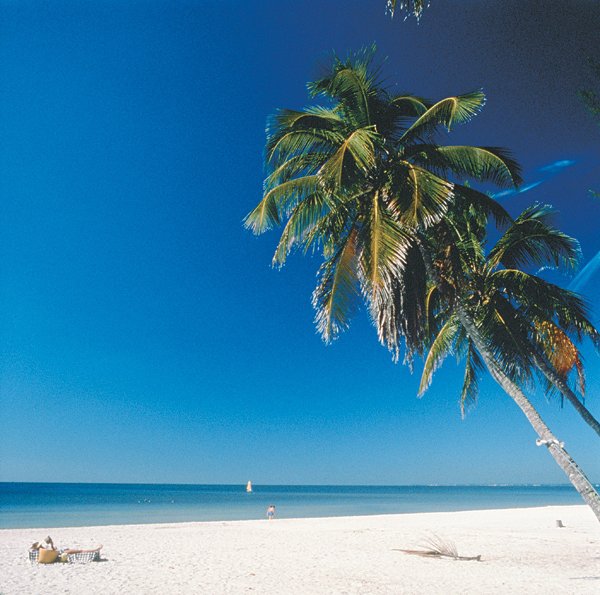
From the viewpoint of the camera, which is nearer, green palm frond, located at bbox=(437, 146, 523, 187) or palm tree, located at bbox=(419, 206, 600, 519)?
green palm frond, located at bbox=(437, 146, 523, 187)

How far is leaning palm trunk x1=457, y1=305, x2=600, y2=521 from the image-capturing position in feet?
22.9

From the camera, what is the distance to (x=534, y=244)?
10.7m

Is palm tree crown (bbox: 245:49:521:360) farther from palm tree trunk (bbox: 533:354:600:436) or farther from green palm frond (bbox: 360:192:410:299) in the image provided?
palm tree trunk (bbox: 533:354:600:436)

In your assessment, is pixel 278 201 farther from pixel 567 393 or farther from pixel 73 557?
pixel 73 557

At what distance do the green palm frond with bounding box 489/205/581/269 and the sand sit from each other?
599 cm

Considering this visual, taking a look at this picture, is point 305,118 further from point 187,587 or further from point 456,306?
point 187,587

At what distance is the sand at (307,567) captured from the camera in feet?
27.0

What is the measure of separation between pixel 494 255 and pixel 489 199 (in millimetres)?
2049

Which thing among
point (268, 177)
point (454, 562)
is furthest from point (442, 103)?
point (454, 562)

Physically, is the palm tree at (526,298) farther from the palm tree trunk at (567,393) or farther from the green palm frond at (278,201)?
the green palm frond at (278,201)

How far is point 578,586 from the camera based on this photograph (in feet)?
26.9

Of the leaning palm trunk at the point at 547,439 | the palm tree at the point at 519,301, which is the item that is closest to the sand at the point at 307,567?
the leaning palm trunk at the point at 547,439

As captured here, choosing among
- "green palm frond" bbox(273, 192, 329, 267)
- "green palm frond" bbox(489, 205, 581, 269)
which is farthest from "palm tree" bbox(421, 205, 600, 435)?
"green palm frond" bbox(273, 192, 329, 267)

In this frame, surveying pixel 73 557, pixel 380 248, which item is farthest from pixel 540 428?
pixel 73 557
